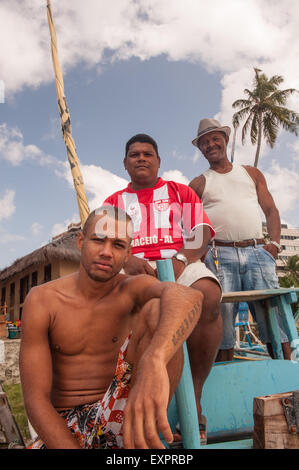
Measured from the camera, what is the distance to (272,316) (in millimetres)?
3240

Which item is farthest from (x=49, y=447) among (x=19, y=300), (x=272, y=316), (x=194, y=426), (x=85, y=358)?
(x=19, y=300)

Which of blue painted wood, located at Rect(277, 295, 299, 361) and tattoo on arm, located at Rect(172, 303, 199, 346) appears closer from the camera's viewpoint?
tattoo on arm, located at Rect(172, 303, 199, 346)

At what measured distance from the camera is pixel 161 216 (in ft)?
8.96

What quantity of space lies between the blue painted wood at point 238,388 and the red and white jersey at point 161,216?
36.8 inches

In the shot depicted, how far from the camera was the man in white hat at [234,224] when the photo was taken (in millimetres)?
3164

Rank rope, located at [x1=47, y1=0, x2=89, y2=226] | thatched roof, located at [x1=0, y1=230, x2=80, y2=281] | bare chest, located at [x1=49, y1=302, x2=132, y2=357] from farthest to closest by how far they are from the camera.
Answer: thatched roof, located at [x1=0, y1=230, x2=80, y2=281], rope, located at [x1=47, y1=0, x2=89, y2=226], bare chest, located at [x1=49, y1=302, x2=132, y2=357]

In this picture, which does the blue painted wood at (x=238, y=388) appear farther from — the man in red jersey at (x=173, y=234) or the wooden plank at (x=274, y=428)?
the wooden plank at (x=274, y=428)

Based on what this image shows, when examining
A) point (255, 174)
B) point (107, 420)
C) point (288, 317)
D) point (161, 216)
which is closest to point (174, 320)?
point (107, 420)

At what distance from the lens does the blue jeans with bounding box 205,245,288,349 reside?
313 centimetres

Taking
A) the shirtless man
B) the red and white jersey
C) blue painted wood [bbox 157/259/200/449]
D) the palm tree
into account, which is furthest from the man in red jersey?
the palm tree

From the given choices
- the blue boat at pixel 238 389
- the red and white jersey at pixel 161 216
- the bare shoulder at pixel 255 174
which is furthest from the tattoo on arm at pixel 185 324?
the bare shoulder at pixel 255 174

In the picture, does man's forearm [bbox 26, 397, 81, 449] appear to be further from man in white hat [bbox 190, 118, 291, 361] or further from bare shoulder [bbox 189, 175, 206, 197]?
bare shoulder [bbox 189, 175, 206, 197]

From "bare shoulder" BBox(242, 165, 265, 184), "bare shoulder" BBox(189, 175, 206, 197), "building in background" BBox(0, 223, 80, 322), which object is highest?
"building in background" BBox(0, 223, 80, 322)
